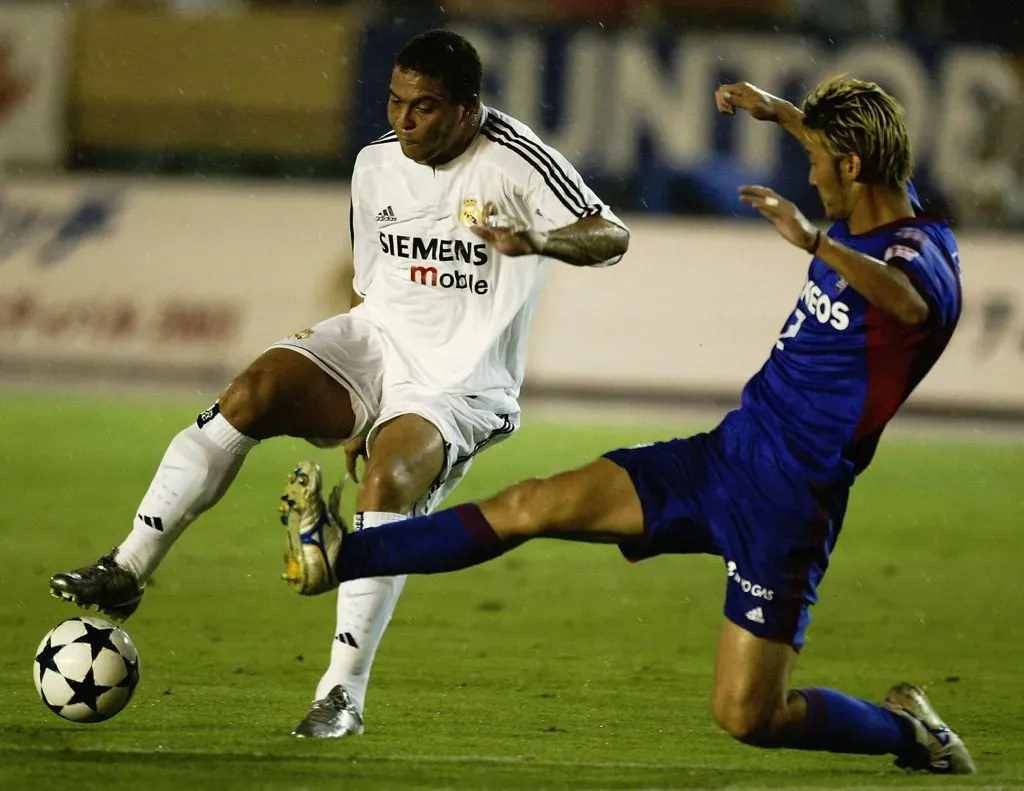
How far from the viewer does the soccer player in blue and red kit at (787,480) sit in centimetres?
448

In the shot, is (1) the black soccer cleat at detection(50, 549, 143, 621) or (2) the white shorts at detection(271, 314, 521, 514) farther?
(2) the white shorts at detection(271, 314, 521, 514)

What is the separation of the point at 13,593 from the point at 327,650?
1.63 m

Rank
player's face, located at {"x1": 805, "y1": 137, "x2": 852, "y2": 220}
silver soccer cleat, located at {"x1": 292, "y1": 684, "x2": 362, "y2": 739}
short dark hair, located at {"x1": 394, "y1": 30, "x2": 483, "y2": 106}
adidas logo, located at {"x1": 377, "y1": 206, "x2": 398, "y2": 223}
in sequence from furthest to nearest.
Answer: adidas logo, located at {"x1": 377, "y1": 206, "x2": 398, "y2": 223}, short dark hair, located at {"x1": 394, "y1": 30, "x2": 483, "y2": 106}, silver soccer cleat, located at {"x1": 292, "y1": 684, "x2": 362, "y2": 739}, player's face, located at {"x1": 805, "y1": 137, "x2": 852, "y2": 220}

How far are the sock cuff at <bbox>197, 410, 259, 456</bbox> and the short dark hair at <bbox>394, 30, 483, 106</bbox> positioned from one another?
4.07ft

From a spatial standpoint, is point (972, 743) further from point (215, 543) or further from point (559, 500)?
point (215, 543)

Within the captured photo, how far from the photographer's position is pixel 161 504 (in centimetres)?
543

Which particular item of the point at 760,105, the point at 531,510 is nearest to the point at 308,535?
the point at 531,510

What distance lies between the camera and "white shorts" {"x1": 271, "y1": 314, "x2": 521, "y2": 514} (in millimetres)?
5547

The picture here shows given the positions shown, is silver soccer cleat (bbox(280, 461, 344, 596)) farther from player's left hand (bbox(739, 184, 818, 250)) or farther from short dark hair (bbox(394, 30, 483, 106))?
short dark hair (bbox(394, 30, 483, 106))

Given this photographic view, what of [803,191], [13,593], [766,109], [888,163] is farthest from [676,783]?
[803,191]

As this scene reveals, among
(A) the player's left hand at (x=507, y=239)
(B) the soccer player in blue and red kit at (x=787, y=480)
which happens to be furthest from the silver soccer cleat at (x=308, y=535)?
(A) the player's left hand at (x=507, y=239)

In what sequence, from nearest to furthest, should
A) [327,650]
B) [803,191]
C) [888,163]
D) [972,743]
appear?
1. [888,163]
2. [972,743]
3. [327,650]
4. [803,191]

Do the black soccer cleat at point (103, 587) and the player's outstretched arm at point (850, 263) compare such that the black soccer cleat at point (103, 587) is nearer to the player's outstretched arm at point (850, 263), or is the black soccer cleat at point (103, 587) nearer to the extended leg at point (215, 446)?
the extended leg at point (215, 446)

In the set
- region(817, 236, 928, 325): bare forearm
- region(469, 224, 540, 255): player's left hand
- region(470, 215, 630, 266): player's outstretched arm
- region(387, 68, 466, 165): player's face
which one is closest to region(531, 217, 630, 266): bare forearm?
region(470, 215, 630, 266): player's outstretched arm
